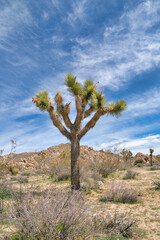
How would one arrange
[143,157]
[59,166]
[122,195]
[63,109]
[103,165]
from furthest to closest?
[143,157], [59,166], [103,165], [63,109], [122,195]

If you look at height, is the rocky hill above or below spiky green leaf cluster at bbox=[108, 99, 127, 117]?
below

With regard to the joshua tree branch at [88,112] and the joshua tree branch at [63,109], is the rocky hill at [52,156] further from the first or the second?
the joshua tree branch at [88,112]

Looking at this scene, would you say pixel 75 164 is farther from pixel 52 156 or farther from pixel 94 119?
pixel 52 156

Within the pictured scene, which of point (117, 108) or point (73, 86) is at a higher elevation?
point (73, 86)

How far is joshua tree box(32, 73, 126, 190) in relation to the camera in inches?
420

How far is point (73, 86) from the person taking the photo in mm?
10750

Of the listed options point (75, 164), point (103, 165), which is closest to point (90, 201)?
point (75, 164)

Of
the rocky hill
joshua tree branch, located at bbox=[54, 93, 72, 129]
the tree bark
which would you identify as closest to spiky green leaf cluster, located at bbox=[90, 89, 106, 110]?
joshua tree branch, located at bbox=[54, 93, 72, 129]

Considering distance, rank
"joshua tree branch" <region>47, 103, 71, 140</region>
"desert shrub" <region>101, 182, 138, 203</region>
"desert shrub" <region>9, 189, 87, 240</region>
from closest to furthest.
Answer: "desert shrub" <region>9, 189, 87, 240</region>
"desert shrub" <region>101, 182, 138, 203</region>
"joshua tree branch" <region>47, 103, 71, 140</region>

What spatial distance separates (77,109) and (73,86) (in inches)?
47.7

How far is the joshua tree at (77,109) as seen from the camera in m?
10.7

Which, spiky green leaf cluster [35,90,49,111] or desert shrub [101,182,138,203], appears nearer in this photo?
desert shrub [101,182,138,203]

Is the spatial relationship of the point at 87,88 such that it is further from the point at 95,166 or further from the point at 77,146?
the point at 95,166

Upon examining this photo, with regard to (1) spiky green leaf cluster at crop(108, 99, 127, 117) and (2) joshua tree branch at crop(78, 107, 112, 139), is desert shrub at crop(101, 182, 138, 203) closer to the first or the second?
(2) joshua tree branch at crop(78, 107, 112, 139)
